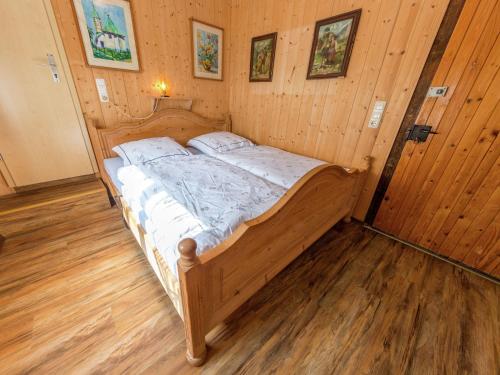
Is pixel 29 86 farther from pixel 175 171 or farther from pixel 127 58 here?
pixel 175 171

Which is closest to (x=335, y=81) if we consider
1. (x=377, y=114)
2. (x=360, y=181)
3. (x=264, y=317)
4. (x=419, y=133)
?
(x=377, y=114)

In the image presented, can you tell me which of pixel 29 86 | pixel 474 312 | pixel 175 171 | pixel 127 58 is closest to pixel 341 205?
pixel 474 312

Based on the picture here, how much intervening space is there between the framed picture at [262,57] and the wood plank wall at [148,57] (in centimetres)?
60

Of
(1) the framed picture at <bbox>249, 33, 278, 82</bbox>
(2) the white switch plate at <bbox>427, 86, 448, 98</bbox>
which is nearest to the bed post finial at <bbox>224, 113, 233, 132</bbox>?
(1) the framed picture at <bbox>249, 33, 278, 82</bbox>

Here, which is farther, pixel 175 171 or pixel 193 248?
pixel 175 171

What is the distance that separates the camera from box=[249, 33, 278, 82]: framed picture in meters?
2.38

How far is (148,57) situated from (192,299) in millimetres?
2658

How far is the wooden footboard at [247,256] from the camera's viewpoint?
81 centimetres

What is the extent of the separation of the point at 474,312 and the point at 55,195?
4014mm

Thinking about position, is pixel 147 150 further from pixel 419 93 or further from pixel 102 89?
pixel 419 93

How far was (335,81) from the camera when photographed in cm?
199

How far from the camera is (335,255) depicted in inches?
69.1

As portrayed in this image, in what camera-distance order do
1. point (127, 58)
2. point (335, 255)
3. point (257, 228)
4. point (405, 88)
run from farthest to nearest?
point (127, 58) → point (335, 255) → point (405, 88) → point (257, 228)

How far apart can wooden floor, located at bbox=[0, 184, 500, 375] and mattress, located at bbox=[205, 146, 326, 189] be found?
73cm
